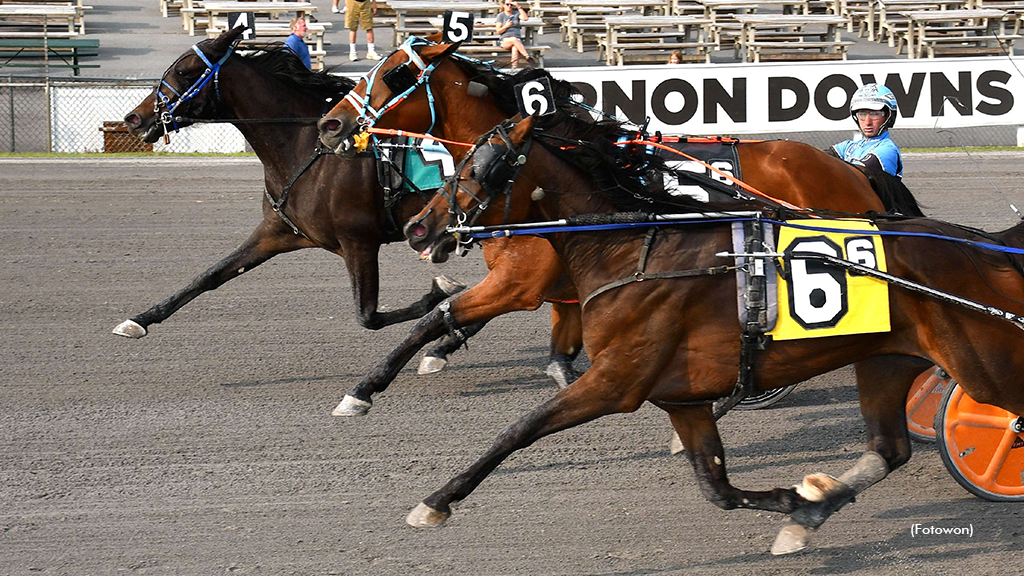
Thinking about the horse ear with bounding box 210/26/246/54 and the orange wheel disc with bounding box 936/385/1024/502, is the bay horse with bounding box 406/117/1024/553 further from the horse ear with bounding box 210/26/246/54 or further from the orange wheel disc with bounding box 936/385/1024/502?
the horse ear with bounding box 210/26/246/54

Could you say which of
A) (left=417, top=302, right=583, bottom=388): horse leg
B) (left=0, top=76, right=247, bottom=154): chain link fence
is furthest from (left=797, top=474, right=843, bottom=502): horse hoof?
(left=0, top=76, right=247, bottom=154): chain link fence

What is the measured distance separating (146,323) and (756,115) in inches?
373

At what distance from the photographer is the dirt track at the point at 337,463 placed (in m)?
4.36

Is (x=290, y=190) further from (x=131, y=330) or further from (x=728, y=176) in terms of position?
(x=728, y=176)

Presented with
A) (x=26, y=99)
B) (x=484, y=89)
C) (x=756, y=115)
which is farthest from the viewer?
(x=26, y=99)

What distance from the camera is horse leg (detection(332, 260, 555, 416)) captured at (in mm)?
5617

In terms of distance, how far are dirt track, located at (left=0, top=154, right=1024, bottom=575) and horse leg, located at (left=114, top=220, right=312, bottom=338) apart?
0.23 m

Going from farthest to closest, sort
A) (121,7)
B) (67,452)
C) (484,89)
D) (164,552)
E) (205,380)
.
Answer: (121,7), (205,380), (484,89), (67,452), (164,552)

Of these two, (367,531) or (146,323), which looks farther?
(146,323)

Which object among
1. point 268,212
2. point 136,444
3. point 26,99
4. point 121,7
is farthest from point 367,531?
point 121,7

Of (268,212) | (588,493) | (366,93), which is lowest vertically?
(588,493)

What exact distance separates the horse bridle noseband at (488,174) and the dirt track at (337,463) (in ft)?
4.37

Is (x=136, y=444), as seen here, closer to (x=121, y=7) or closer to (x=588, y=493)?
(x=588, y=493)

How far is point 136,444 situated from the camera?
5.51 m
